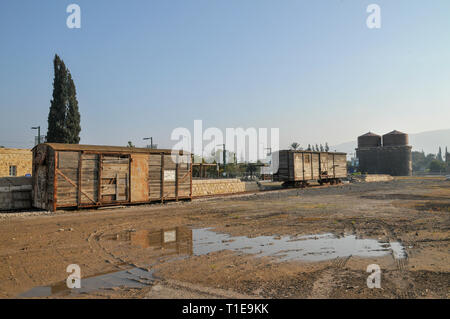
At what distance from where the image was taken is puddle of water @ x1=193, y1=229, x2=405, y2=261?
7.27 meters

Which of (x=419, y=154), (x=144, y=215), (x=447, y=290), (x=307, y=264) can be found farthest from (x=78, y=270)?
(x=419, y=154)

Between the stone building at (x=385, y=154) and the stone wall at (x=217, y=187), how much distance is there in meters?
56.5

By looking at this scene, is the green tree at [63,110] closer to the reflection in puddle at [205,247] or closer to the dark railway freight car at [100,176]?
the dark railway freight car at [100,176]

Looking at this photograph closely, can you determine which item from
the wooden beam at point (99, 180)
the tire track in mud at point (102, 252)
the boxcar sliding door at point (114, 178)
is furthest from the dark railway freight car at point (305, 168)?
the tire track in mud at point (102, 252)

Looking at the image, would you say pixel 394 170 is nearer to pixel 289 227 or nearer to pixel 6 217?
pixel 289 227

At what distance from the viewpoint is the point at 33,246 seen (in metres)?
8.16

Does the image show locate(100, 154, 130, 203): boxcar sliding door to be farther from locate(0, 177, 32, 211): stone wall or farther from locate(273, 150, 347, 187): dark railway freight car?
locate(273, 150, 347, 187): dark railway freight car

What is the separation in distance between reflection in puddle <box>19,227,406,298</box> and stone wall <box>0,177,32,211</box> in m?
10.1

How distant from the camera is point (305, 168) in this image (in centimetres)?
3356

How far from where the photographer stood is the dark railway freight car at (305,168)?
104 ft

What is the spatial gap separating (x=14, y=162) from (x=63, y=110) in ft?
43.5

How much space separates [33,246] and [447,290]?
31.2 feet

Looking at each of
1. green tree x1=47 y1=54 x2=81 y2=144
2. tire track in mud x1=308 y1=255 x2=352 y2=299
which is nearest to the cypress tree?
green tree x1=47 y1=54 x2=81 y2=144
